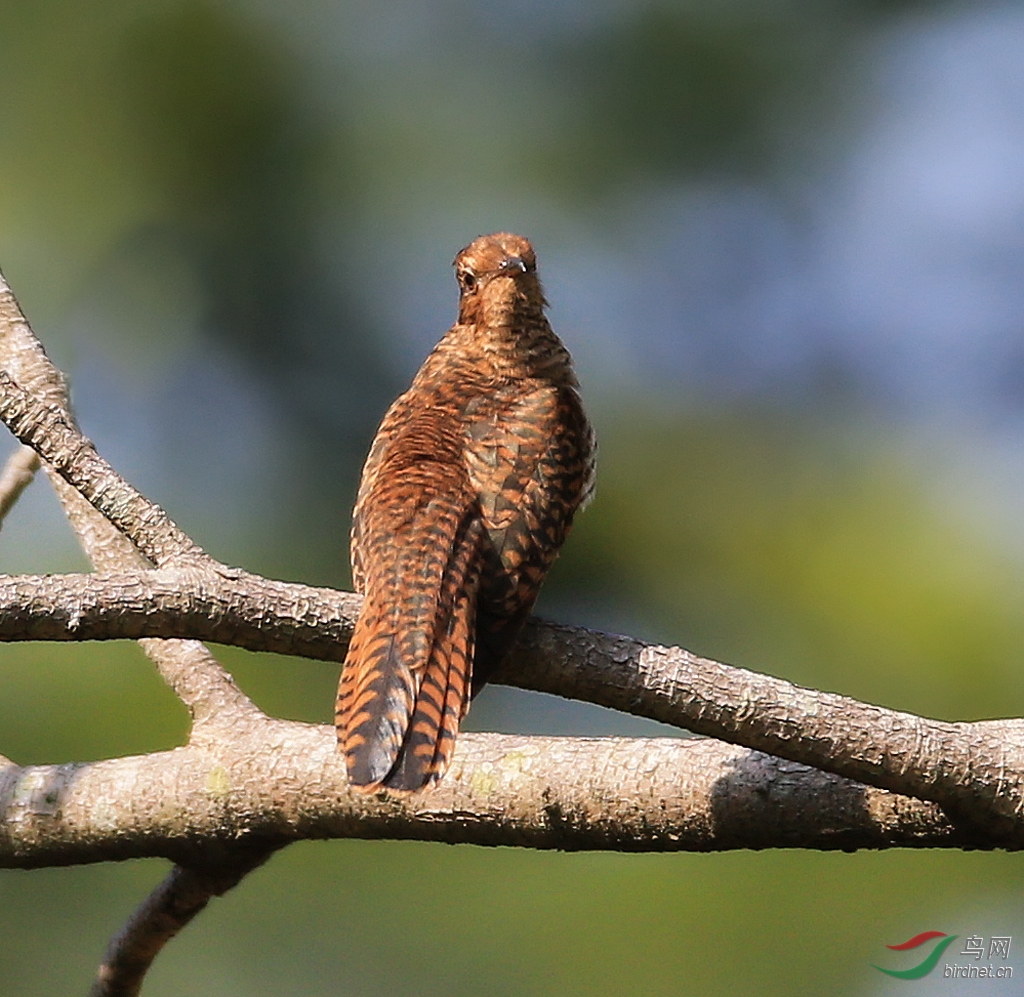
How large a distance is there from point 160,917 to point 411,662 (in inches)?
38.6

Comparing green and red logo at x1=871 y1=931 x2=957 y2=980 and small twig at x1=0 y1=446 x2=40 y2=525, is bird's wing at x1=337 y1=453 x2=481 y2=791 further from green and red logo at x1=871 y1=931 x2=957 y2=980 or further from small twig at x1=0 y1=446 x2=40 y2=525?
green and red logo at x1=871 y1=931 x2=957 y2=980

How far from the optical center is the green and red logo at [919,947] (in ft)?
13.9

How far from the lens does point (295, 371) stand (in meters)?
7.38

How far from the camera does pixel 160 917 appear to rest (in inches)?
126

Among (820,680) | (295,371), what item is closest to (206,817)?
(820,680)

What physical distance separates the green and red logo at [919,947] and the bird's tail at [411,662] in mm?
2039

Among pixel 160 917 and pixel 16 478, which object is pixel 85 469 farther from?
pixel 160 917

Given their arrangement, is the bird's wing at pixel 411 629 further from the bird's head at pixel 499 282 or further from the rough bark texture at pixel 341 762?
the bird's head at pixel 499 282

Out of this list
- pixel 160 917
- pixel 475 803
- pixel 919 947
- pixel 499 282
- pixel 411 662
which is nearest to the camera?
pixel 411 662

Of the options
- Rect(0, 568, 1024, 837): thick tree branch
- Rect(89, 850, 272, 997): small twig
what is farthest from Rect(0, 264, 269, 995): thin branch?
Rect(0, 568, 1024, 837): thick tree branch

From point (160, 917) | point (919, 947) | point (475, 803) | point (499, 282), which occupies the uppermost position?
point (499, 282)

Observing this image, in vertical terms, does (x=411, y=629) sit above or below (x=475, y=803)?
above

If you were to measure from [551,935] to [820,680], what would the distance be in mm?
1155

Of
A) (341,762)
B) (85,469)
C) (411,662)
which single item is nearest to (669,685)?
(411,662)
